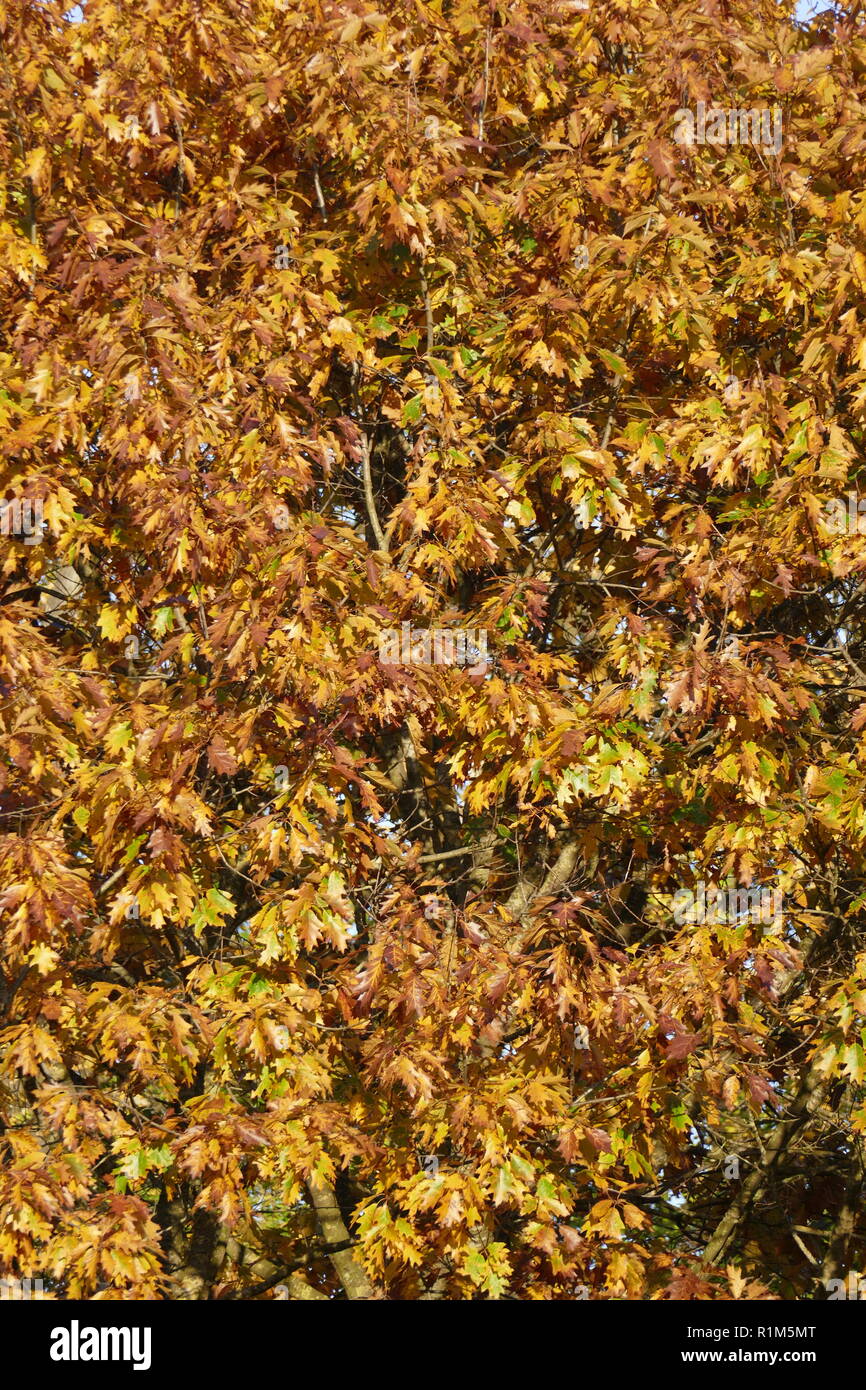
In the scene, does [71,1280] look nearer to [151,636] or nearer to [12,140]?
[151,636]

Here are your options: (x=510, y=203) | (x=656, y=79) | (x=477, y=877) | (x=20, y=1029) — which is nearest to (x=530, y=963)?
(x=477, y=877)

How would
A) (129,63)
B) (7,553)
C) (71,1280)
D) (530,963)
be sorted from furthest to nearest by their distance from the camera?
1. (129,63)
2. (7,553)
3. (530,963)
4. (71,1280)

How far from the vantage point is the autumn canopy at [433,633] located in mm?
5699

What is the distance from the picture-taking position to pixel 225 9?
6965 millimetres

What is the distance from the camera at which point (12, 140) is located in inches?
261

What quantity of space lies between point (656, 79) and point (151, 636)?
3.69 meters

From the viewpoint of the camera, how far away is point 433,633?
6.15 meters

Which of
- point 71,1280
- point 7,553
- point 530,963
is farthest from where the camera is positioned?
point 7,553

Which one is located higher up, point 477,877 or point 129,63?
point 129,63

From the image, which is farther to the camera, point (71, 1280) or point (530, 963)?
point (530, 963)

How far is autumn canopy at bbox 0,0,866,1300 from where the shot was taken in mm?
5699
